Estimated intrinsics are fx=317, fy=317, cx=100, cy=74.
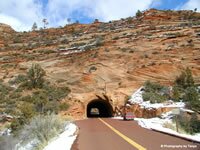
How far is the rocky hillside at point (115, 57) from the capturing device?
4119 cm

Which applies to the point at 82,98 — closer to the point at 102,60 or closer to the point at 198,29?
the point at 102,60

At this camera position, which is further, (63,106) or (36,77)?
(36,77)

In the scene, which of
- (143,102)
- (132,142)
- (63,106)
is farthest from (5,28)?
(132,142)

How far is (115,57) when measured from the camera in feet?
155

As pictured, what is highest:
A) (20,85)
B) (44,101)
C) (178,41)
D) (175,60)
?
(178,41)

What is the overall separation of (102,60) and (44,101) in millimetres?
14041

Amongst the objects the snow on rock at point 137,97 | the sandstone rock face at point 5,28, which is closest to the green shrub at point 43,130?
the snow on rock at point 137,97

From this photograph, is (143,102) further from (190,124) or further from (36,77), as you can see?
(36,77)

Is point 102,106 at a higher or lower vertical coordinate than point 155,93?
lower

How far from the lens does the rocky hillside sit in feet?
135

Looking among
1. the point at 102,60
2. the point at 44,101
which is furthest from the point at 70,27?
the point at 44,101

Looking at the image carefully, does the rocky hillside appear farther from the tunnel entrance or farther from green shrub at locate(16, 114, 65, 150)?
green shrub at locate(16, 114, 65, 150)

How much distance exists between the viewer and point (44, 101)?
35.4 metres

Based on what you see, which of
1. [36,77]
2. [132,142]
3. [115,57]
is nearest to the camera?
[132,142]
